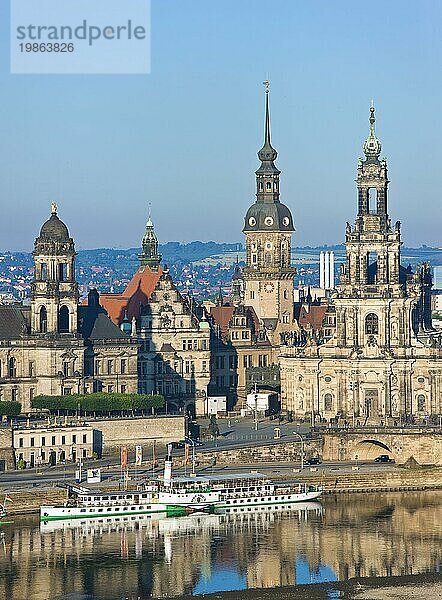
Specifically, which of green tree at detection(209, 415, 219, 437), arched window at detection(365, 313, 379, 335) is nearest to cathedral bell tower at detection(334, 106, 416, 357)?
arched window at detection(365, 313, 379, 335)

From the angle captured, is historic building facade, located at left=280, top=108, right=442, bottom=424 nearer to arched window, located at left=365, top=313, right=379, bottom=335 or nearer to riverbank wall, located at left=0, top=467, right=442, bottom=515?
arched window, located at left=365, top=313, right=379, bottom=335

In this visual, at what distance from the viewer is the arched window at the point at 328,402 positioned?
166 meters

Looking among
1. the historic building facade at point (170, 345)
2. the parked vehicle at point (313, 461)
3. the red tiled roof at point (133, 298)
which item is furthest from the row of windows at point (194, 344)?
the parked vehicle at point (313, 461)

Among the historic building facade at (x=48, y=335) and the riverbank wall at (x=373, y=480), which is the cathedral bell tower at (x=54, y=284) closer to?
the historic building facade at (x=48, y=335)

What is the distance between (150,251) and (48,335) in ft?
107

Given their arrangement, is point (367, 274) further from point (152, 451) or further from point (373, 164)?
point (152, 451)

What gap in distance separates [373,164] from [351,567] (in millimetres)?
52650

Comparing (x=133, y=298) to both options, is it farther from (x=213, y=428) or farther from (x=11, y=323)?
(x=213, y=428)

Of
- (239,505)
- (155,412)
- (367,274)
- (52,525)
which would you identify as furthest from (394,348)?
(52,525)

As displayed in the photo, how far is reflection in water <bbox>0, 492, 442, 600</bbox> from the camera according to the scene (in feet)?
382

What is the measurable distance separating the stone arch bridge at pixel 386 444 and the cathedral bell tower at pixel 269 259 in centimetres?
2827

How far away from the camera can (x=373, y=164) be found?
167m

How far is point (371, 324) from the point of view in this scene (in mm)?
165000

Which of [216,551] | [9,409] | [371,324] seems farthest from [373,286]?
[216,551]
